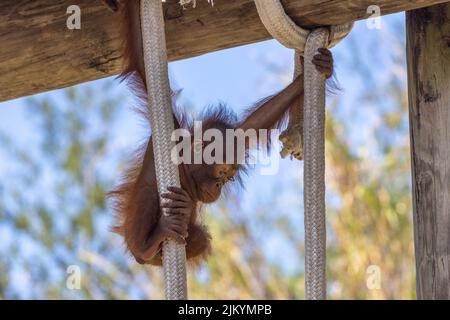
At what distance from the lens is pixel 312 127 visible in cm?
293

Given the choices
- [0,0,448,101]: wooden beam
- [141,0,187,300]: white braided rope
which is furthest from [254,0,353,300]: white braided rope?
[141,0,187,300]: white braided rope

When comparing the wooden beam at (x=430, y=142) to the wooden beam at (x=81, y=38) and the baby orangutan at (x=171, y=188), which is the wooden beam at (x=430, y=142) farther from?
the wooden beam at (x=81, y=38)

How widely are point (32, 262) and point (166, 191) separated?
28.3 ft

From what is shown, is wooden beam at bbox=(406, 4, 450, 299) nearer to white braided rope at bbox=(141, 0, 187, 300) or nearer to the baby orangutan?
the baby orangutan

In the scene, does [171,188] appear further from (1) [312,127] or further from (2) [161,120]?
(1) [312,127]

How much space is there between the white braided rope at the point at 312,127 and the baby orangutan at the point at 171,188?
7 centimetres

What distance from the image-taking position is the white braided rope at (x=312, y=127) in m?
2.74

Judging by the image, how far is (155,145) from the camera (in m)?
2.88

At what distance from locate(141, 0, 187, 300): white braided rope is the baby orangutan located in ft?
0.23

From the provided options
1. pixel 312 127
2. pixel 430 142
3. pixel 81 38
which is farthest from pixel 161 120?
pixel 430 142

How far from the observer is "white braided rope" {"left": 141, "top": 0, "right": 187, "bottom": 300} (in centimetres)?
274

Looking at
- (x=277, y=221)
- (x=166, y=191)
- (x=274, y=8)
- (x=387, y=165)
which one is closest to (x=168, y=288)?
(x=166, y=191)
